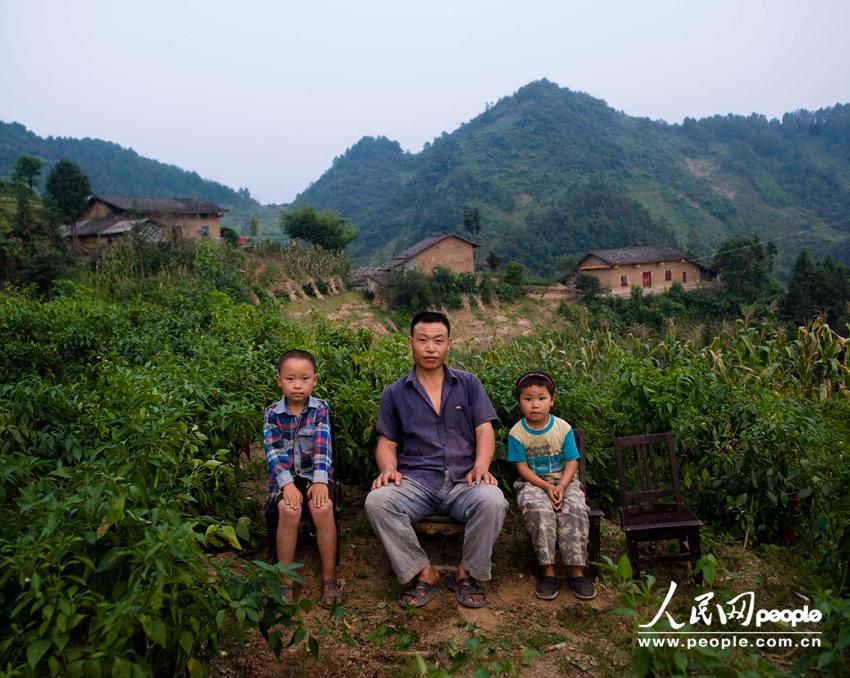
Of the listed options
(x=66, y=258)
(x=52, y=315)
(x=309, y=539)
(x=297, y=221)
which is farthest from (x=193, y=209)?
(x=309, y=539)

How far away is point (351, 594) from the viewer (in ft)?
9.61

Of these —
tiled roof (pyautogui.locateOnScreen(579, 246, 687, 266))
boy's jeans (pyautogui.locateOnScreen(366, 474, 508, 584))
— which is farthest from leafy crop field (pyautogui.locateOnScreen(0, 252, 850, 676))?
tiled roof (pyautogui.locateOnScreen(579, 246, 687, 266))

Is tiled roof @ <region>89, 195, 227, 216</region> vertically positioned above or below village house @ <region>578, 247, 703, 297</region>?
above

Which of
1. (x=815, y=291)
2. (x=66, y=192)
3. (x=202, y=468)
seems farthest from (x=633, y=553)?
(x=66, y=192)

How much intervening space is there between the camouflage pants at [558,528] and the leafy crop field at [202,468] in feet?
2.04

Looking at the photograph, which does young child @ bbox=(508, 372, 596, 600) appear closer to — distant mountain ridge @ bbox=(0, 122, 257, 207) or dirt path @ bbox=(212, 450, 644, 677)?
dirt path @ bbox=(212, 450, 644, 677)

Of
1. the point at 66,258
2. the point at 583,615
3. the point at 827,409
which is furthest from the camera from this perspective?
the point at 66,258

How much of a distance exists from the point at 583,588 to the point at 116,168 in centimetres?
8070

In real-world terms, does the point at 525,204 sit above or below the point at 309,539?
above

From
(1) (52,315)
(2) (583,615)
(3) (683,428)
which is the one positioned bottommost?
(2) (583,615)

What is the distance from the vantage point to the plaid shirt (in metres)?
2.99

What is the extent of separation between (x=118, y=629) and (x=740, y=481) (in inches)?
124

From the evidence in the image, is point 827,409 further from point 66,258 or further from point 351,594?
point 66,258

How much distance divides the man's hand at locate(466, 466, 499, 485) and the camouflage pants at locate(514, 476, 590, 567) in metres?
0.18
